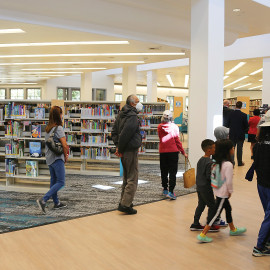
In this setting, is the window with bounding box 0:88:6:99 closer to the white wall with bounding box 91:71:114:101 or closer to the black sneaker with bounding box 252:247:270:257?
the white wall with bounding box 91:71:114:101

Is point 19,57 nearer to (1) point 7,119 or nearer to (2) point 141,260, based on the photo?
(1) point 7,119

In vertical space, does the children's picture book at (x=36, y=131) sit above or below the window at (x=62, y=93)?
below

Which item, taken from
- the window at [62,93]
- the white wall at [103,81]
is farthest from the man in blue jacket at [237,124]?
the window at [62,93]

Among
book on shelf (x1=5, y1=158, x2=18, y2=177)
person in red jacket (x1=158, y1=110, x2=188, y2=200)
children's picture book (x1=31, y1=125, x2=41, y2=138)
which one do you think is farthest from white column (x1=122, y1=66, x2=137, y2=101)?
person in red jacket (x1=158, y1=110, x2=188, y2=200)

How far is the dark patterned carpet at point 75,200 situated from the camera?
4480mm

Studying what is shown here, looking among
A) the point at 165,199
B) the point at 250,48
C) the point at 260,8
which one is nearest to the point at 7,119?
the point at 165,199

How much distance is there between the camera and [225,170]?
352cm

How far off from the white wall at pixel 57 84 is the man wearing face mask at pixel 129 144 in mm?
16709

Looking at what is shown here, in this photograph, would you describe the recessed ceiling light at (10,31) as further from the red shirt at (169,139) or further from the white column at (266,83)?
the white column at (266,83)

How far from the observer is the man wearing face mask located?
14.8 feet

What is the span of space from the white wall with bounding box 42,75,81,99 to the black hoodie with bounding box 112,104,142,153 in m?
16.7

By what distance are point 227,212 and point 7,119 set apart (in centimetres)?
459

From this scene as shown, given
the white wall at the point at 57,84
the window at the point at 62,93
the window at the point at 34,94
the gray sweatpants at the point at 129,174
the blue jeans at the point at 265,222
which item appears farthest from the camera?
the window at the point at 34,94

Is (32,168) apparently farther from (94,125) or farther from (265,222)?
(265,222)
